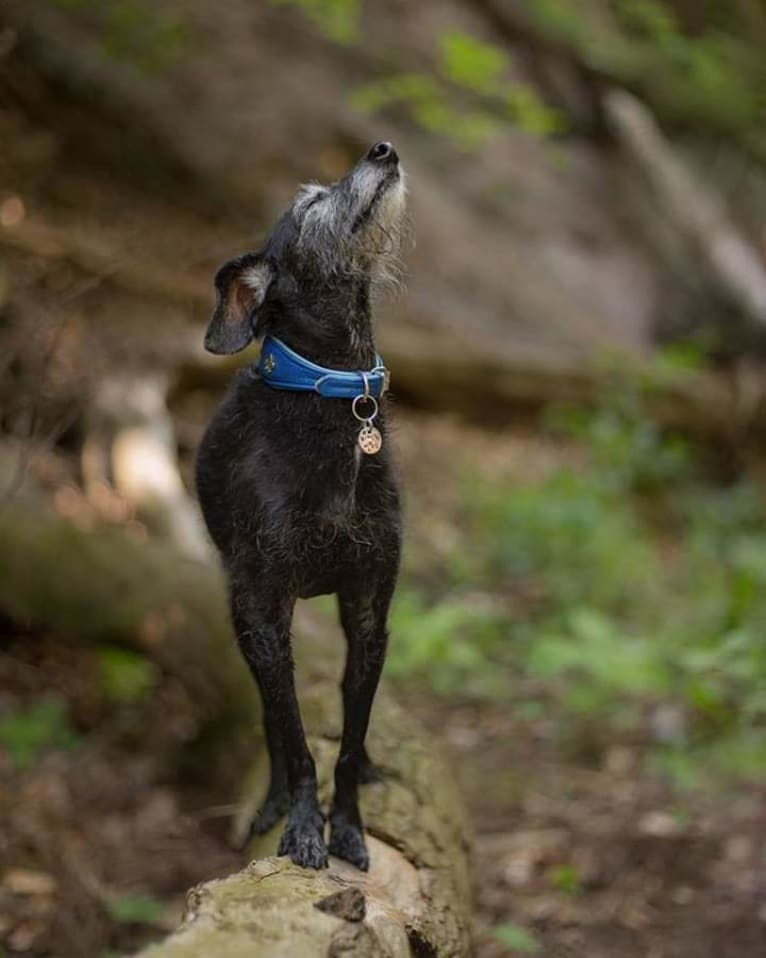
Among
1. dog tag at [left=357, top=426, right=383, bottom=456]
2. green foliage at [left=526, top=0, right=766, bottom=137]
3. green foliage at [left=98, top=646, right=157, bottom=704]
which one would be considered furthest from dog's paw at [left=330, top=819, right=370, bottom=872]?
green foliage at [left=526, top=0, right=766, bottom=137]

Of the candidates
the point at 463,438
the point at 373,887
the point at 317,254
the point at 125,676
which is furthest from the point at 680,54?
the point at 373,887

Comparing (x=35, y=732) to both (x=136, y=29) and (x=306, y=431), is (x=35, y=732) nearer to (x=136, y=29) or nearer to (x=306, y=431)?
(x=306, y=431)

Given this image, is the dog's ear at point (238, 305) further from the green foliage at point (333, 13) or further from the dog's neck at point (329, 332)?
the green foliage at point (333, 13)

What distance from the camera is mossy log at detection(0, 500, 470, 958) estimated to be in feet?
8.60

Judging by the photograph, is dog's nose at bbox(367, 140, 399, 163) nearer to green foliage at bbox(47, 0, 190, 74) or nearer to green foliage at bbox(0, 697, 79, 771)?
green foliage at bbox(0, 697, 79, 771)

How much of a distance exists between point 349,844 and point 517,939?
1238 mm

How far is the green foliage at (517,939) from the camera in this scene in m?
4.19

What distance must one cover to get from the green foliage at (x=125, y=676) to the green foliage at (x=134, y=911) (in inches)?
90.5

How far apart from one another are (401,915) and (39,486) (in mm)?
5276

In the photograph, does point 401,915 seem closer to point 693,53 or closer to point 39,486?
point 39,486

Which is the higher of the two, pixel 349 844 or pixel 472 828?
pixel 472 828

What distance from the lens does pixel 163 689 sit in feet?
22.9

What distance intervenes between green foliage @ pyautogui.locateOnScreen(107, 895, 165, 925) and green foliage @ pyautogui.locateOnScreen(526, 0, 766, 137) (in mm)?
11028

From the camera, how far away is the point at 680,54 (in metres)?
12.6
